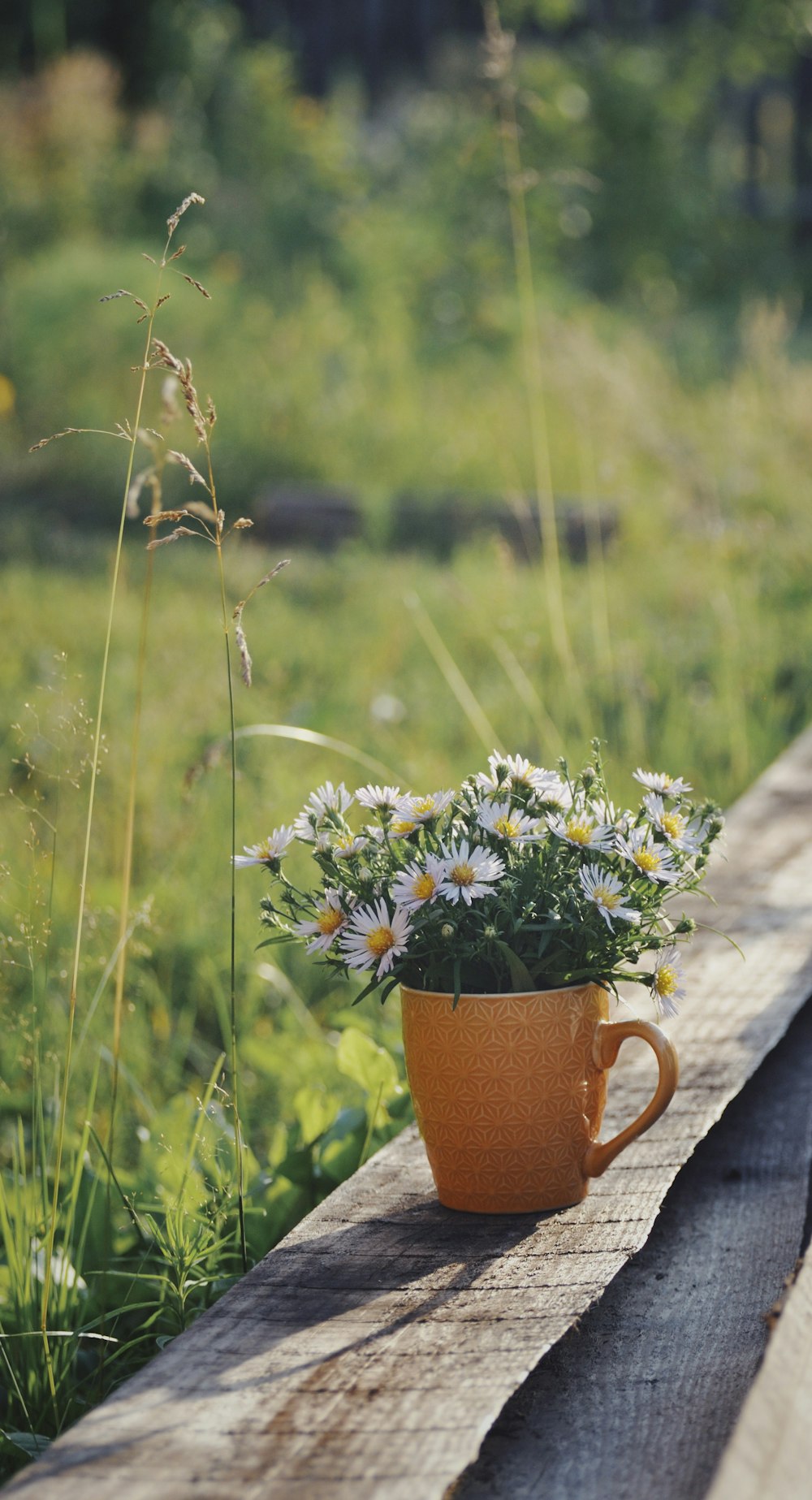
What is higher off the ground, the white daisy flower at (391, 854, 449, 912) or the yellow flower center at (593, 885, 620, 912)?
the white daisy flower at (391, 854, 449, 912)

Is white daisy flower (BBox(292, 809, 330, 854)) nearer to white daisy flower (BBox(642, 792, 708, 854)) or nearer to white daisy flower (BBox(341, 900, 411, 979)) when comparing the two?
white daisy flower (BBox(341, 900, 411, 979))

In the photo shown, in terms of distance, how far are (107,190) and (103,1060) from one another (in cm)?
742

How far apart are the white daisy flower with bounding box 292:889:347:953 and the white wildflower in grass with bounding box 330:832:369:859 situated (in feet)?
0.11

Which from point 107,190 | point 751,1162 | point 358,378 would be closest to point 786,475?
point 358,378

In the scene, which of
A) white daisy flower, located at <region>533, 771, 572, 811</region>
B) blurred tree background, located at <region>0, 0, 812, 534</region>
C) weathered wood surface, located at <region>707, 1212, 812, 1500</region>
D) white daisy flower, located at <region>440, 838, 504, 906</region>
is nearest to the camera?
weathered wood surface, located at <region>707, 1212, 812, 1500</region>

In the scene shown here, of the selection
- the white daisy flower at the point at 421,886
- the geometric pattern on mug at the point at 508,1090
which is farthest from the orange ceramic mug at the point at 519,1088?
the white daisy flower at the point at 421,886

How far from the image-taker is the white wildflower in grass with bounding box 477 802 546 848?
4.07 ft

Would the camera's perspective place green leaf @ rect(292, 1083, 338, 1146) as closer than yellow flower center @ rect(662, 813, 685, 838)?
No

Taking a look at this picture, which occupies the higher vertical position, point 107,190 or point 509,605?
point 107,190

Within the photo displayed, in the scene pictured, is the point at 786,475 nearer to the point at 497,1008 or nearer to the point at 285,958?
the point at 285,958

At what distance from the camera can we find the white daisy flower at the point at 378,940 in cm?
120

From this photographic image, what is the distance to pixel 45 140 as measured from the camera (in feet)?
27.5

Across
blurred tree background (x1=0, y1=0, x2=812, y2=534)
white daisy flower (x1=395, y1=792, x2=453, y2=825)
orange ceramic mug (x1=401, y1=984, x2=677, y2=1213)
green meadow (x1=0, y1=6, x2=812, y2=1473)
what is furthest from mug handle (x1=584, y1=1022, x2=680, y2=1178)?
blurred tree background (x1=0, y1=0, x2=812, y2=534)

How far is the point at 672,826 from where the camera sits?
4.08 feet
